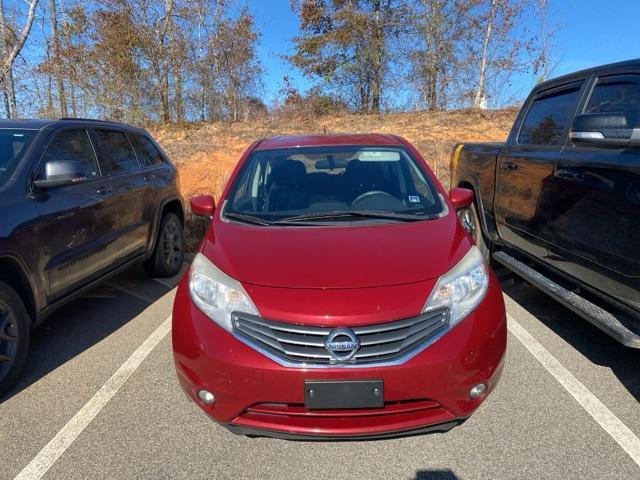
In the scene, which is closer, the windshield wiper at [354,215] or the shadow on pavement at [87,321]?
the windshield wiper at [354,215]

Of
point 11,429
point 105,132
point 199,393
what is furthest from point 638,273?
point 105,132

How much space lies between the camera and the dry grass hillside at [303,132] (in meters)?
10.8

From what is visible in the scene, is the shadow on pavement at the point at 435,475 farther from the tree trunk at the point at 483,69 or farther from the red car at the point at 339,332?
the tree trunk at the point at 483,69

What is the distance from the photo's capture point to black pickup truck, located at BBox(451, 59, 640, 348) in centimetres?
286

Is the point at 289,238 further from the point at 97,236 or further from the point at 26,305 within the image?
the point at 97,236

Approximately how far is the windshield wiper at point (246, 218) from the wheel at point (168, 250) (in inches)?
107

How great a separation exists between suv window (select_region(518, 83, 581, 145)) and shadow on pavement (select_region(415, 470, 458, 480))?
2.93 metres

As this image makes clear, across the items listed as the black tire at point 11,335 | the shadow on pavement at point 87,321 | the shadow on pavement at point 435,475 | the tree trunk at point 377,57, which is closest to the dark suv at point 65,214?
the black tire at point 11,335

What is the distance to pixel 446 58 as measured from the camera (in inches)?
601

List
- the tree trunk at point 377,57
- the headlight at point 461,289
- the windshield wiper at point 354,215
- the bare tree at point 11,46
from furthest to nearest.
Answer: the tree trunk at point 377,57 → the bare tree at point 11,46 → the windshield wiper at point 354,215 → the headlight at point 461,289

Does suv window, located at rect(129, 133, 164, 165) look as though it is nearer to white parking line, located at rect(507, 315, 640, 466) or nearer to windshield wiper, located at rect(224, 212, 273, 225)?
windshield wiper, located at rect(224, 212, 273, 225)

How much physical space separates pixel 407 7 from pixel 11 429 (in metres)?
15.9

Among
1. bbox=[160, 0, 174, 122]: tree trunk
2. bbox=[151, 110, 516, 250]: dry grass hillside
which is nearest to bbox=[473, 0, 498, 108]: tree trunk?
bbox=[151, 110, 516, 250]: dry grass hillside

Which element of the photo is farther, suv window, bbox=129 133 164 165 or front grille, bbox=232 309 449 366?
suv window, bbox=129 133 164 165
